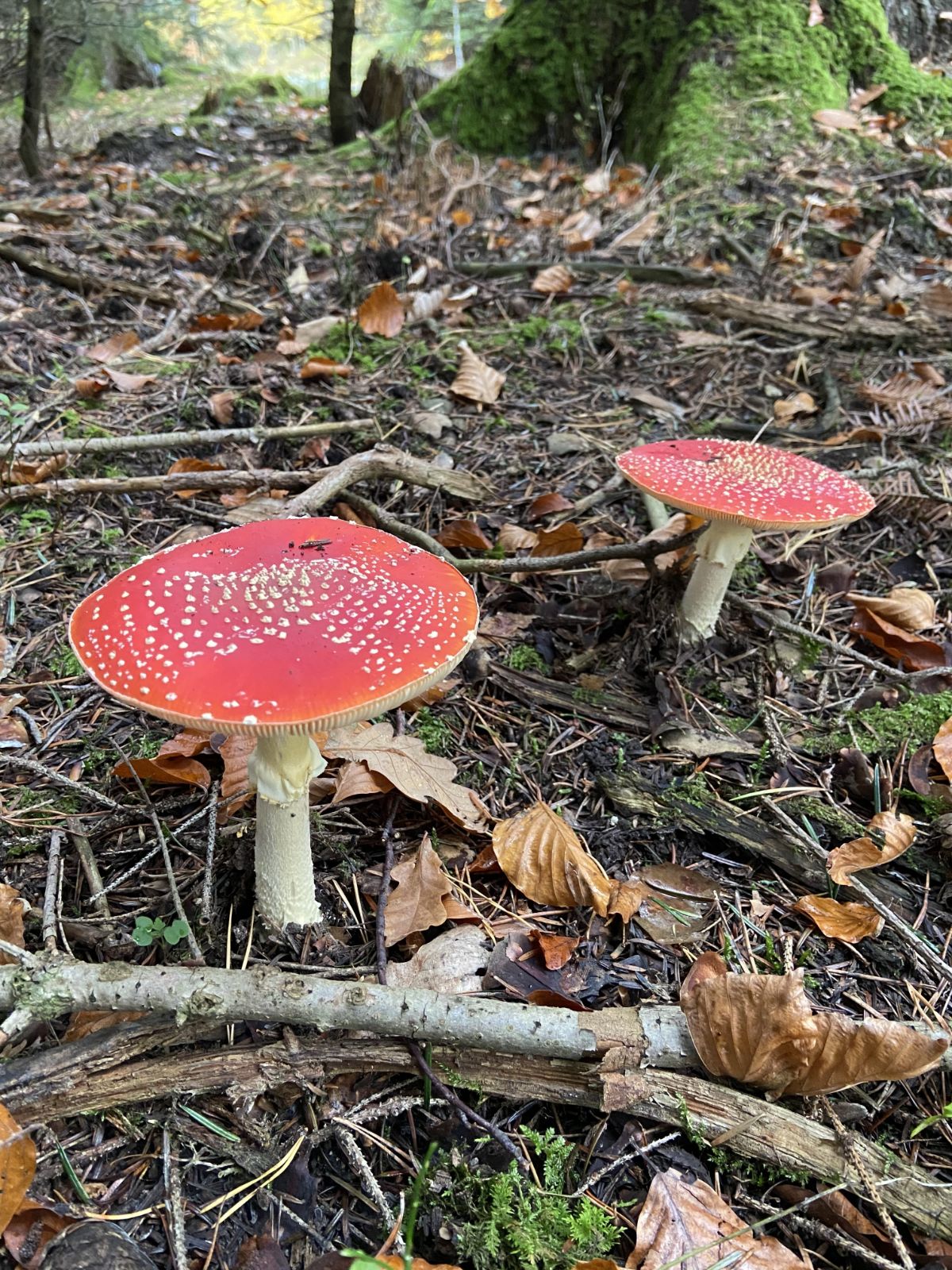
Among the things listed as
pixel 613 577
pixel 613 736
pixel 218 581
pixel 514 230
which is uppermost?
pixel 514 230

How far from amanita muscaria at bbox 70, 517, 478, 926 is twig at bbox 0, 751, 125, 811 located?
0.53m

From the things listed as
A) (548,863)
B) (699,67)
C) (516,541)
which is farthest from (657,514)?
(699,67)

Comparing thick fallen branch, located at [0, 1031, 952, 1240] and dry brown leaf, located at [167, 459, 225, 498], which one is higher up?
dry brown leaf, located at [167, 459, 225, 498]

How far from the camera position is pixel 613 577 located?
10.1 ft

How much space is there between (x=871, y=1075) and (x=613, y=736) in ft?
3.79

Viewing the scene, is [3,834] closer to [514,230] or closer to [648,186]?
[514,230]

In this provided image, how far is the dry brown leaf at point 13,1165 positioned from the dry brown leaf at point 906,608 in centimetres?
289

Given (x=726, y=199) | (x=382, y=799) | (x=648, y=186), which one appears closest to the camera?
(x=382, y=799)

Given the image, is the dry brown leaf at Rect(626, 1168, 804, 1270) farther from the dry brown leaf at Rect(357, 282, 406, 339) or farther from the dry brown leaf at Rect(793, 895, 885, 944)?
the dry brown leaf at Rect(357, 282, 406, 339)

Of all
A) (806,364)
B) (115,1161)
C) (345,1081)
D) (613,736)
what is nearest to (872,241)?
(806,364)

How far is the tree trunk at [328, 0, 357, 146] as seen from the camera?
303 inches

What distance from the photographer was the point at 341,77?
8391mm

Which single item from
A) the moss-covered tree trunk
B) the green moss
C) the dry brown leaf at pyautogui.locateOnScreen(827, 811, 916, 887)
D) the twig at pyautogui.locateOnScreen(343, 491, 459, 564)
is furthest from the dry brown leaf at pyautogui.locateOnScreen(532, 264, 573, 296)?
the dry brown leaf at pyautogui.locateOnScreen(827, 811, 916, 887)

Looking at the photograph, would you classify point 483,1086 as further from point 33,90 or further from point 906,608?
point 33,90
